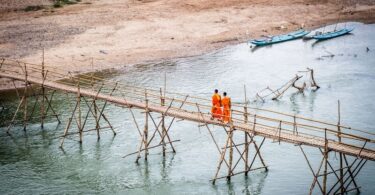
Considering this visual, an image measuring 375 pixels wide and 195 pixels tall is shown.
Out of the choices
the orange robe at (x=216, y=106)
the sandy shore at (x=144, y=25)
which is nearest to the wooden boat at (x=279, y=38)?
the sandy shore at (x=144, y=25)

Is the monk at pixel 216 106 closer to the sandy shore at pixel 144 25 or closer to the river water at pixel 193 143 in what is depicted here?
the river water at pixel 193 143

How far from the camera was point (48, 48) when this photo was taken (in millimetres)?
47469

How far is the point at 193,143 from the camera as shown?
A: 29531mm

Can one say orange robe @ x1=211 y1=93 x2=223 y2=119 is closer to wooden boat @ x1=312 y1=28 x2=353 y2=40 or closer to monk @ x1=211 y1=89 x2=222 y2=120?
monk @ x1=211 y1=89 x2=222 y2=120

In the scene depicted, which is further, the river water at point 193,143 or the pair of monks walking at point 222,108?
the river water at point 193,143

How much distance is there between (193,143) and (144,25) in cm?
2741

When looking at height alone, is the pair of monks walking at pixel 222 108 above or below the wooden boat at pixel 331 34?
below

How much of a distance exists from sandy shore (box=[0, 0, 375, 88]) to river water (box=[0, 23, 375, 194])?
12.5 feet

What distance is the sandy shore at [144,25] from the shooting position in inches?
1860

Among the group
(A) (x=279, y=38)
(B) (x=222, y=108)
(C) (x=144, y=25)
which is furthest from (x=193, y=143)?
(C) (x=144, y=25)

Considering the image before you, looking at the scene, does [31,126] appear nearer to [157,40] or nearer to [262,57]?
[157,40]

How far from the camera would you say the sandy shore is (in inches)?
1860

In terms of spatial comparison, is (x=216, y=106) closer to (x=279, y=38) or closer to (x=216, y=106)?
(x=216, y=106)

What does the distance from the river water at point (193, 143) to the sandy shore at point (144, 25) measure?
380cm
